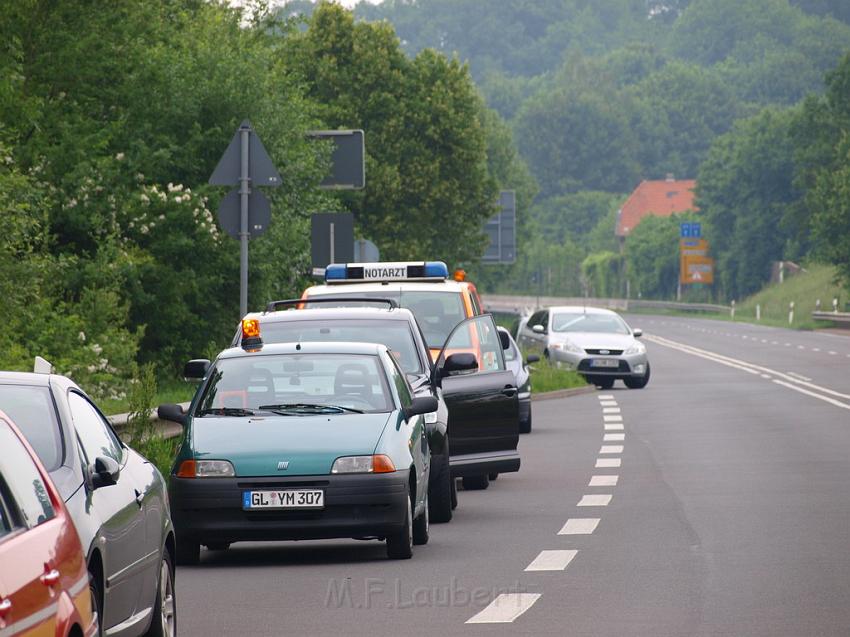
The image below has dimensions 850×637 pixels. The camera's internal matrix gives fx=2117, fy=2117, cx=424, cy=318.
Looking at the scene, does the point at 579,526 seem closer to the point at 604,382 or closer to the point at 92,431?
the point at 92,431

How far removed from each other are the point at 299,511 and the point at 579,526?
2628mm

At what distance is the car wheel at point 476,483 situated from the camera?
1800 centimetres

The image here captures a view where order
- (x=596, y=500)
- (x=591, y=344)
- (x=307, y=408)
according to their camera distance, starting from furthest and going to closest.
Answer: (x=591, y=344) < (x=596, y=500) < (x=307, y=408)

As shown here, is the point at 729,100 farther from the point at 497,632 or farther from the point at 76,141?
the point at 497,632

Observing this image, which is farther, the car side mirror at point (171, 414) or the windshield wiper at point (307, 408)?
the car side mirror at point (171, 414)

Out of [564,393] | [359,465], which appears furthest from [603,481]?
A: [564,393]

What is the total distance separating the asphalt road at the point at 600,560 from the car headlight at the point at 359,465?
56 cm

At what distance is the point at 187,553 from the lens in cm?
1249

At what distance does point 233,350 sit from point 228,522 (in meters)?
1.74

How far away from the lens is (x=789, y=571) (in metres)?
11.2

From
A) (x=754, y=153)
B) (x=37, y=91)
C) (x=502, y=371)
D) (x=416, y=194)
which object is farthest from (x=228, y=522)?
(x=754, y=153)

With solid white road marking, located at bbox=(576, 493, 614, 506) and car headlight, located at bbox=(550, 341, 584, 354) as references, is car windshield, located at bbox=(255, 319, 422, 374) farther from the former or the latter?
car headlight, located at bbox=(550, 341, 584, 354)

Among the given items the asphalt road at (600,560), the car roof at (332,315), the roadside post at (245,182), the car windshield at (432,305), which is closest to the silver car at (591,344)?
the asphalt road at (600,560)

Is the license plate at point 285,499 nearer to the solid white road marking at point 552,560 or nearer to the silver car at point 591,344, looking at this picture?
the solid white road marking at point 552,560
